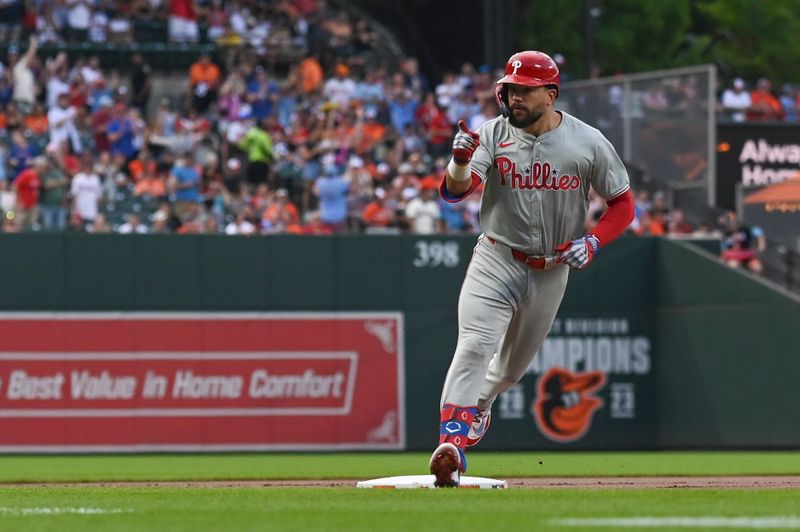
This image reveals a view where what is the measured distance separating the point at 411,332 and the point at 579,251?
377 inches

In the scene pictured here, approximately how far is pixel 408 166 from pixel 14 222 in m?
5.13

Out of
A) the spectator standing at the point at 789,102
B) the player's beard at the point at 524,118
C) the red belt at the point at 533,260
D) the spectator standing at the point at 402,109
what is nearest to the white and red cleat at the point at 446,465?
the red belt at the point at 533,260

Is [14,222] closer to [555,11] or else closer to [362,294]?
[362,294]

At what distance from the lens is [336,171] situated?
64.7ft

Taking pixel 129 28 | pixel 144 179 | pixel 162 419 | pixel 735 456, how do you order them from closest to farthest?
pixel 735 456
pixel 162 419
pixel 144 179
pixel 129 28

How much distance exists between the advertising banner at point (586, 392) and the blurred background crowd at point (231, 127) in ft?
5.92

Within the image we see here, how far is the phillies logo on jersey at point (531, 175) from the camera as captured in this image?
27.8 feet

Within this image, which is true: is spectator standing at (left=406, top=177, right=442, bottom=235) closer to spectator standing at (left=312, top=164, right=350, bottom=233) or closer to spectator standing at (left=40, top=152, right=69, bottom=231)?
spectator standing at (left=312, top=164, right=350, bottom=233)

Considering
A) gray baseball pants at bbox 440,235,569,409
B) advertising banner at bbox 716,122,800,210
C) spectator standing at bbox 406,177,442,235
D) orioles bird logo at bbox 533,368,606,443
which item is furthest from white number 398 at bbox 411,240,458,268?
gray baseball pants at bbox 440,235,569,409

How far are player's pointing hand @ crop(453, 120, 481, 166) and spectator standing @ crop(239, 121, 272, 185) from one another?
1227cm

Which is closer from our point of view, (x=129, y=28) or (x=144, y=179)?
(x=144, y=179)

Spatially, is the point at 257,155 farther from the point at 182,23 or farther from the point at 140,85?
the point at 182,23

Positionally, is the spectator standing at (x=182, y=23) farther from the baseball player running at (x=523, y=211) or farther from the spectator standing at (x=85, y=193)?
the baseball player running at (x=523, y=211)

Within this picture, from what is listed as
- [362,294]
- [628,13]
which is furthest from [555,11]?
[362,294]
